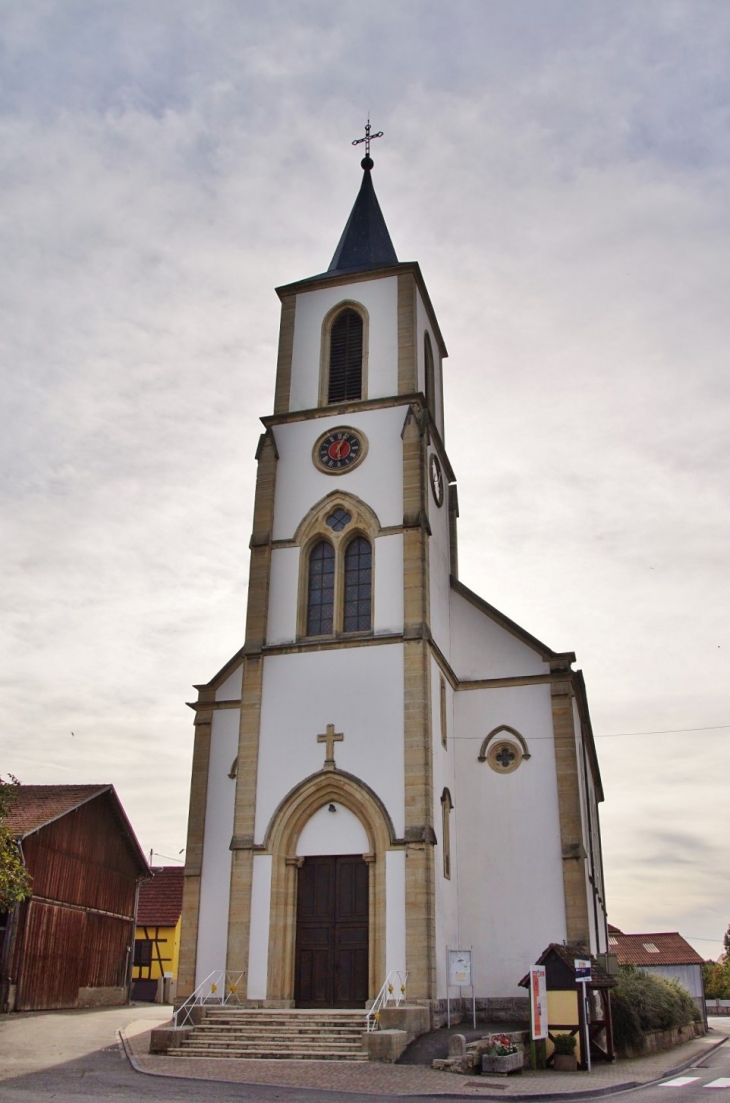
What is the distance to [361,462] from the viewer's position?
25.1m

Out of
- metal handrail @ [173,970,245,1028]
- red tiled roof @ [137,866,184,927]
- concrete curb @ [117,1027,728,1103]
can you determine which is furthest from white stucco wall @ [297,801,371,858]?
red tiled roof @ [137,866,184,927]

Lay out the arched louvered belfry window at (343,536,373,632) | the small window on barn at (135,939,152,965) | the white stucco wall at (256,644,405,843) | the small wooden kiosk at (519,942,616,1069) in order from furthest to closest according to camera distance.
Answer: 1. the small window on barn at (135,939,152,965)
2. the arched louvered belfry window at (343,536,373,632)
3. the white stucco wall at (256,644,405,843)
4. the small wooden kiosk at (519,942,616,1069)

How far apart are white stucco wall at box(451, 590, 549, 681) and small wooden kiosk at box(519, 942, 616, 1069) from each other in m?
8.32

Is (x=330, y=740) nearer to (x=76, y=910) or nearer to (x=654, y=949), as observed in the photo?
(x=76, y=910)

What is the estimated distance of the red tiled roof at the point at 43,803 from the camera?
2966 centimetres

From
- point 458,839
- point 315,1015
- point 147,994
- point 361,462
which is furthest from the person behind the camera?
point 147,994

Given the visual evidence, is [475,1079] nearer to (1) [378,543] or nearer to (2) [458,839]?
(2) [458,839]

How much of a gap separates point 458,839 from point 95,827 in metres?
16.3

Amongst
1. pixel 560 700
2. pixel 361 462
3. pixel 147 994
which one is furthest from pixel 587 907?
pixel 147 994

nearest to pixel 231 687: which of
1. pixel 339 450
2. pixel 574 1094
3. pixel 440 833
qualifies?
pixel 339 450

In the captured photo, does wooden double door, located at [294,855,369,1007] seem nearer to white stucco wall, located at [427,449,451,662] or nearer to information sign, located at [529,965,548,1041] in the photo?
Result: information sign, located at [529,965,548,1041]

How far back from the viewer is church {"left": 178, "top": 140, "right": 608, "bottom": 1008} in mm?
20438

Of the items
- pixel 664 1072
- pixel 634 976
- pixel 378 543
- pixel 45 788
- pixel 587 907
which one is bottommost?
pixel 664 1072

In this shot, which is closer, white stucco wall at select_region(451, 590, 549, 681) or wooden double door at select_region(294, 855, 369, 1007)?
wooden double door at select_region(294, 855, 369, 1007)
